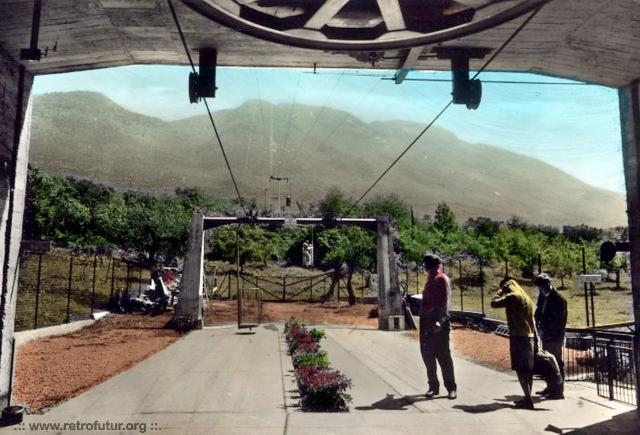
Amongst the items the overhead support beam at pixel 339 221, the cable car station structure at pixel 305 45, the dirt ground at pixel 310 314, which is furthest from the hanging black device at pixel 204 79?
the dirt ground at pixel 310 314

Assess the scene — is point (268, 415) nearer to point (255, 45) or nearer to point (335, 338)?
point (255, 45)

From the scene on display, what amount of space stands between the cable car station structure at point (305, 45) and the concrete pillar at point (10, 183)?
16 mm

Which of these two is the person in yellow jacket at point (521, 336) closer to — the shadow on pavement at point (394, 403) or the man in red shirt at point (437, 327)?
the man in red shirt at point (437, 327)

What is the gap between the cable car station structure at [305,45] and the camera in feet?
15.5

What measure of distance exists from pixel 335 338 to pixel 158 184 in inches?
5831

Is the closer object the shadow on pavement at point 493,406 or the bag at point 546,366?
the shadow on pavement at point 493,406

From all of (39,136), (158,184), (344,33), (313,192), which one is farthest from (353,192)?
(344,33)

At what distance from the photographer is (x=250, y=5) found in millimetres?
4812

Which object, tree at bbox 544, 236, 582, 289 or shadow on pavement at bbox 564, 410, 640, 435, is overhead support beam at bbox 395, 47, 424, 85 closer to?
shadow on pavement at bbox 564, 410, 640, 435

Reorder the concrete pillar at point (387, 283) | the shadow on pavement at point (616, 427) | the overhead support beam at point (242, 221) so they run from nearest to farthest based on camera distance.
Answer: the shadow on pavement at point (616, 427) → the overhead support beam at point (242, 221) → the concrete pillar at point (387, 283)

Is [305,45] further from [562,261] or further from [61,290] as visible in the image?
[562,261]

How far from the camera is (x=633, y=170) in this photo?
6.32m

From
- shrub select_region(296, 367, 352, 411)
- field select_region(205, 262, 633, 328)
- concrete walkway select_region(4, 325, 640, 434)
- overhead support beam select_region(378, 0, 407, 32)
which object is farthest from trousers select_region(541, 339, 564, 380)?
field select_region(205, 262, 633, 328)

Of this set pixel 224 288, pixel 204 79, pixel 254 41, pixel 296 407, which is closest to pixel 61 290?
pixel 224 288
